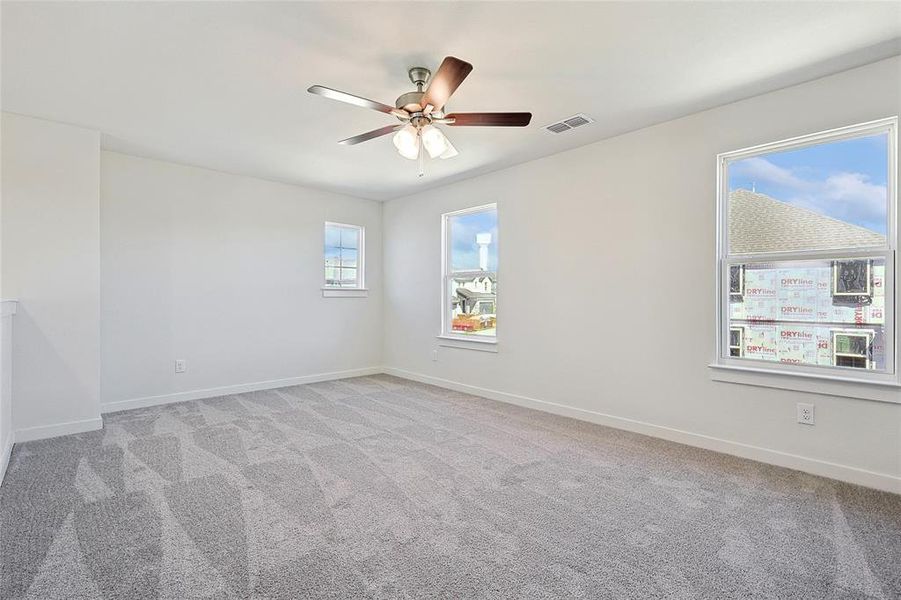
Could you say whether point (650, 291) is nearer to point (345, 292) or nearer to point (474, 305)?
point (474, 305)

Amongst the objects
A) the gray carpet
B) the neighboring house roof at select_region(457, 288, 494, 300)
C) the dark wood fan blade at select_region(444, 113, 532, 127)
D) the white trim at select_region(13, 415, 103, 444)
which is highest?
the dark wood fan blade at select_region(444, 113, 532, 127)

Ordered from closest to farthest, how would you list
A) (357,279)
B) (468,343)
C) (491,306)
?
(491,306) < (468,343) < (357,279)

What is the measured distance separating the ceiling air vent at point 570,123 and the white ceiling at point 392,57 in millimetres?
74

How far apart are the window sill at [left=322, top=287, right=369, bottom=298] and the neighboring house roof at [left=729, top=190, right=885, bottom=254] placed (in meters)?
4.32

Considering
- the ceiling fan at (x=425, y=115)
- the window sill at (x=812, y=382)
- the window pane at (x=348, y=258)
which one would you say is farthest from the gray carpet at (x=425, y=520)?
the window pane at (x=348, y=258)

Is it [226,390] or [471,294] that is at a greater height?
[471,294]

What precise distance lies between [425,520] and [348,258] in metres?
4.33

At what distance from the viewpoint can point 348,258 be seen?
586 centimetres

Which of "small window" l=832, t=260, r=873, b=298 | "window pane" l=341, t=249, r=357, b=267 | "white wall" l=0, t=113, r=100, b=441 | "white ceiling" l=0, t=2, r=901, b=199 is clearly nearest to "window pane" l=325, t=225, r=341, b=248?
"window pane" l=341, t=249, r=357, b=267

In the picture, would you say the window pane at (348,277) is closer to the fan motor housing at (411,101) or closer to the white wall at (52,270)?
the white wall at (52,270)

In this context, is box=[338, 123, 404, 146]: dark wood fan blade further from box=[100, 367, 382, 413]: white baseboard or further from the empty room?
box=[100, 367, 382, 413]: white baseboard

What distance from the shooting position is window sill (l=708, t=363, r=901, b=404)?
94.4 inches

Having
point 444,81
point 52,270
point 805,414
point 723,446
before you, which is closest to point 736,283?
point 805,414

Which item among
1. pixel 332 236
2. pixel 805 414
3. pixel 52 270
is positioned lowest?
pixel 805 414
